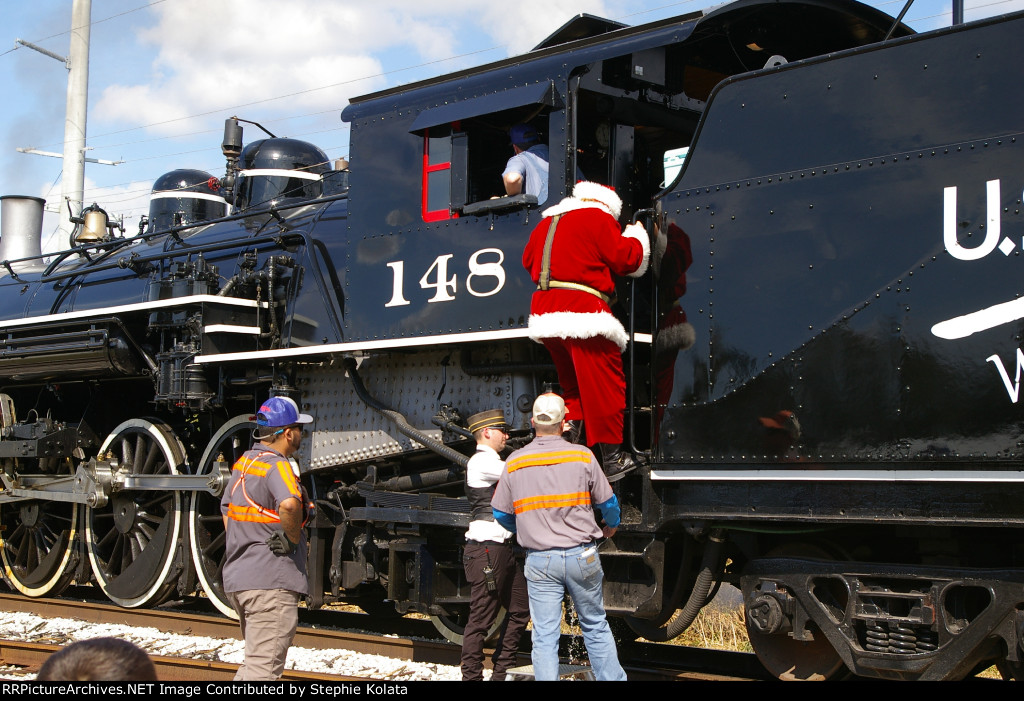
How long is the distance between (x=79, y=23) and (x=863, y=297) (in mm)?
15291

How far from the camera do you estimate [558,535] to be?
453 cm

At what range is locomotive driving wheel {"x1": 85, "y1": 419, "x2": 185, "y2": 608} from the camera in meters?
8.17

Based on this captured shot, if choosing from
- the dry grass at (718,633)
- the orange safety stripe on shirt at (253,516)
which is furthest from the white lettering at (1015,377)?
the dry grass at (718,633)

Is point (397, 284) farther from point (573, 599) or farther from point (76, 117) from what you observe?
point (76, 117)

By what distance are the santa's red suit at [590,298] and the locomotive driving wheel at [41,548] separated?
5.83 m

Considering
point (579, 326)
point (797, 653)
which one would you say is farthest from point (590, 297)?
point (797, 653)

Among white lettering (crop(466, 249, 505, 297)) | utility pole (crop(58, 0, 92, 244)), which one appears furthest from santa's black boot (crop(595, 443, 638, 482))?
utility pole (crop(58, 0, 92, 244))

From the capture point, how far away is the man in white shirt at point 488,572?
215 inches

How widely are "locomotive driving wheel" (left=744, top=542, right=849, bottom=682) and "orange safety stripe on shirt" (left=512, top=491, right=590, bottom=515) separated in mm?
1015

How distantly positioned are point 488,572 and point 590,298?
1.56 meters

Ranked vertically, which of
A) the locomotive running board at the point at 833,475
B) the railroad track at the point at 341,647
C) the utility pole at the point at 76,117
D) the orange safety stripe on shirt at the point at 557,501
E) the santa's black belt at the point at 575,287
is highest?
the utility pole at the point at 76,117

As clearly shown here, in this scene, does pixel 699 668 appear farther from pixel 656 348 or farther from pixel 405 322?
pixel 405 322
